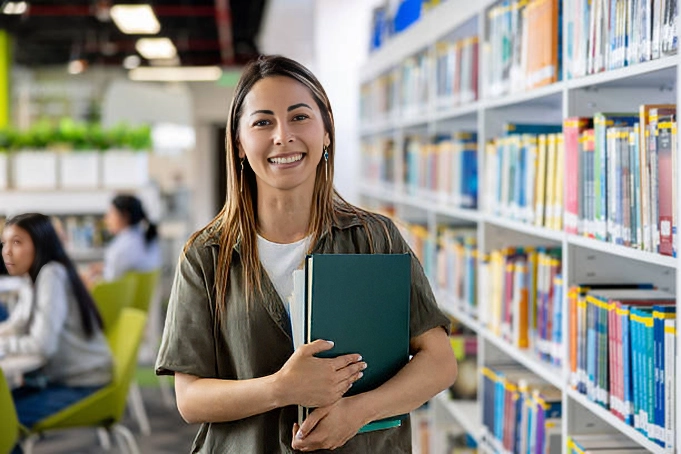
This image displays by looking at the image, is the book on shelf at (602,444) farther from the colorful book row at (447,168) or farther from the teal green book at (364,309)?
the colorful book row at (447,168)

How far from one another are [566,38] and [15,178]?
5.71 metres

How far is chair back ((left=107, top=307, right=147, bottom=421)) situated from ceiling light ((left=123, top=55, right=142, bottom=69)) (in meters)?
12.4

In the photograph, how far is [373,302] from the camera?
5.34 ft

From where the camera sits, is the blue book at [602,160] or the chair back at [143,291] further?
the chair back at [143,291]

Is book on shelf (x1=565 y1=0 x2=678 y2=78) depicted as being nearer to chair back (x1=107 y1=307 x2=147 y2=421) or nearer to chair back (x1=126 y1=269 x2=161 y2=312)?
chair back (x1=107 y1=307 x2=147 y2=421)

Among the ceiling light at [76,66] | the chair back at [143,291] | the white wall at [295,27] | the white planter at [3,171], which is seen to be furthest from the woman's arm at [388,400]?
the ceiling light at [76,66]

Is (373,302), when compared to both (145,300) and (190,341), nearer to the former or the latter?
(190,341)

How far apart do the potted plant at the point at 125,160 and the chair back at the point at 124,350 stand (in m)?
3.11

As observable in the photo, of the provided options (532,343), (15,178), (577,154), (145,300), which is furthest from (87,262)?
(577,154)

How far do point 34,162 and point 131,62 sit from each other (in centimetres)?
965

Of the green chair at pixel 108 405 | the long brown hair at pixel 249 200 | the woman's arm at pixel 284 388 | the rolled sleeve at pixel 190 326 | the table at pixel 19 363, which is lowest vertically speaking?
the green chair at pixel 108 405

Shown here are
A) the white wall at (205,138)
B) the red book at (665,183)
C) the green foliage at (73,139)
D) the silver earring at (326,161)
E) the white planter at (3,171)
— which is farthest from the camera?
the white wall at (205,138)

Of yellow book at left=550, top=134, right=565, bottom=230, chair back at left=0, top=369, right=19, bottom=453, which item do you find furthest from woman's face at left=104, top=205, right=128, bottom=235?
yellow book at left=550, top=134, right=565, bottom=230

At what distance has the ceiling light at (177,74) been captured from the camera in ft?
50.7
